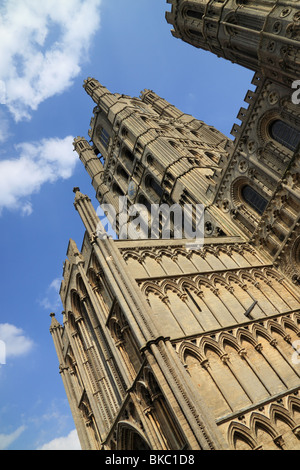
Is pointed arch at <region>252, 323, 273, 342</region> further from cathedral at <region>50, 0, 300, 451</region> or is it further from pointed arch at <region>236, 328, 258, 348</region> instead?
pointed arch at <region>236, 328, 258, 348</region>

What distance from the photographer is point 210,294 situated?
18.1 m

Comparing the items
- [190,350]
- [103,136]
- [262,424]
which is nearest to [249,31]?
[190,350]

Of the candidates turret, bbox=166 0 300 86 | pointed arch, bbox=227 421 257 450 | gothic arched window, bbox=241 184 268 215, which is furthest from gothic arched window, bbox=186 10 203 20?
pointed arch, bbox=227 421 257 450

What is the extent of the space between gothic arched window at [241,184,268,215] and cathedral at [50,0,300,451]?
0.12m

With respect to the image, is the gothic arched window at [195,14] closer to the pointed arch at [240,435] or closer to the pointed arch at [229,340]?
the pointed arch at [229,340]

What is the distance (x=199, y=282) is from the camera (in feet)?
61.1

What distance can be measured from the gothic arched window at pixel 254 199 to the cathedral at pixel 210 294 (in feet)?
0.41

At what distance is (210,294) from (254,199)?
829 cm

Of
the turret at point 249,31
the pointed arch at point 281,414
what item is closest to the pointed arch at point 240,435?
the pointed arch at point 281,414

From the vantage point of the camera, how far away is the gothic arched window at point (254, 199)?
22.8m

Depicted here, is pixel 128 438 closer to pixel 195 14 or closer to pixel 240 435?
pixel 240 435

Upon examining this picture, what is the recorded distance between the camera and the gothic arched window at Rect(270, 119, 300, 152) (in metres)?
20.5
